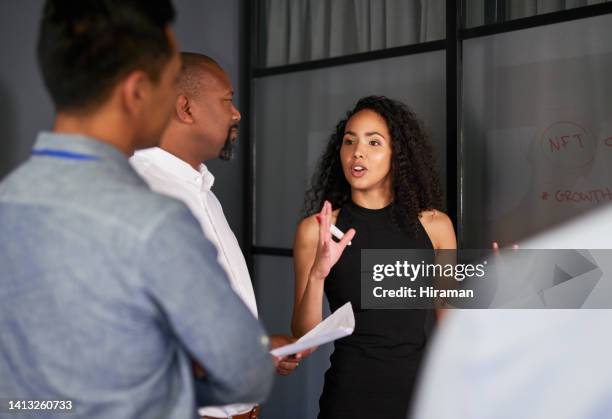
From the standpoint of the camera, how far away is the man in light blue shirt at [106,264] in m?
0.83

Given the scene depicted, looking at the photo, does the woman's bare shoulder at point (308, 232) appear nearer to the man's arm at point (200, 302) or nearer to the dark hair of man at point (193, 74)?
the dark hair of man at point (193, 74)

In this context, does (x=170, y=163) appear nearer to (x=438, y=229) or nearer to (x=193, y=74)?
(x=193, y=74)

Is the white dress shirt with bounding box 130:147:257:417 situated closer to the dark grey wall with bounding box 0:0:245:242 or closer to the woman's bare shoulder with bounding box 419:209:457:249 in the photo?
the woman's bare shoulder with bounding box 419:209:457:249

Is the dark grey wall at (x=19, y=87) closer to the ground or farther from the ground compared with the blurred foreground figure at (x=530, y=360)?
farther from the ground

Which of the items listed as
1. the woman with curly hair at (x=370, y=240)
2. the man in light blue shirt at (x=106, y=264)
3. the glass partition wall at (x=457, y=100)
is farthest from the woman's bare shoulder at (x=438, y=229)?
the man in light blue shirt at (x=106, y=264)

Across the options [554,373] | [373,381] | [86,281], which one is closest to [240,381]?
[86,281]

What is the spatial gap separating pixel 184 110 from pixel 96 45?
1.03 m

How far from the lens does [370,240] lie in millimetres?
2115

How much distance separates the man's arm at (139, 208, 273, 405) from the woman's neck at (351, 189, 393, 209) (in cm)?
136

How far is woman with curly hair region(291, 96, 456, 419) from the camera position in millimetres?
1956

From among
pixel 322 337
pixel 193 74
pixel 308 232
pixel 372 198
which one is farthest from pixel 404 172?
pixel 322 337

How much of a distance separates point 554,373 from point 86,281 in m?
2.00

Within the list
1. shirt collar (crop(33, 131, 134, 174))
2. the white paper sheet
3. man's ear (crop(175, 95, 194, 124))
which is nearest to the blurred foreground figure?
the white paper sheet

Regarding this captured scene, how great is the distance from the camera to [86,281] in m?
0.83
